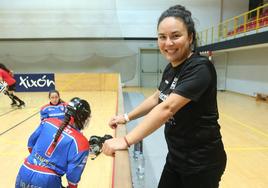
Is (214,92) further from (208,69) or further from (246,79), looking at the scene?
(246,79)

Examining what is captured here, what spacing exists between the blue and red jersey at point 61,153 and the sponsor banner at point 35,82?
502 inches

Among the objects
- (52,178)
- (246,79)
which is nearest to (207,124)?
(52,178)

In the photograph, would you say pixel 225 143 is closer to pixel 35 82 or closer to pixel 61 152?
pixel 61 152

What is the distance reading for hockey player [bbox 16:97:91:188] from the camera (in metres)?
1.97

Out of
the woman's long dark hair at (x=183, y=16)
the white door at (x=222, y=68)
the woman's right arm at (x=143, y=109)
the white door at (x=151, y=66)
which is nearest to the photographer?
the woman's long dark hair at (x=183, y=16)

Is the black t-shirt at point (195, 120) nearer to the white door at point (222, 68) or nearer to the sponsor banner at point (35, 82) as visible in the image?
the sponsor banner at point (35, 82)

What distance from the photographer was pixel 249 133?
21.6ft

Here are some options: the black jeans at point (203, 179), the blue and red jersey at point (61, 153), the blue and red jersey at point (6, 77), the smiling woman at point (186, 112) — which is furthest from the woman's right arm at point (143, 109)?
the blue and red jersey at point (6, 77)

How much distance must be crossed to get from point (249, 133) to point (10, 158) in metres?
5.51

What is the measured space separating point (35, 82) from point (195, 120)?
46.2ft

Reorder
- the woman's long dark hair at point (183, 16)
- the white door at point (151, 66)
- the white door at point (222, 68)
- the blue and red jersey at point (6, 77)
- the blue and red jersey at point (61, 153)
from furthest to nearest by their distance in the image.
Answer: the white door at point (151, 66) < the white door at point (222, 68) < the blue and red jersey at point (6, 77) < the blue and red jersey at point (61, 153) < the woman's long dark hair at point (183, 16)

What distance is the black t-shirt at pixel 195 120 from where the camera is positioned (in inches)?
52.5

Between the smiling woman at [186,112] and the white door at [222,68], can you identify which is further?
the white door at [222,68]

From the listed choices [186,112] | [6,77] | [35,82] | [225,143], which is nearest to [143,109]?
[186,112]
